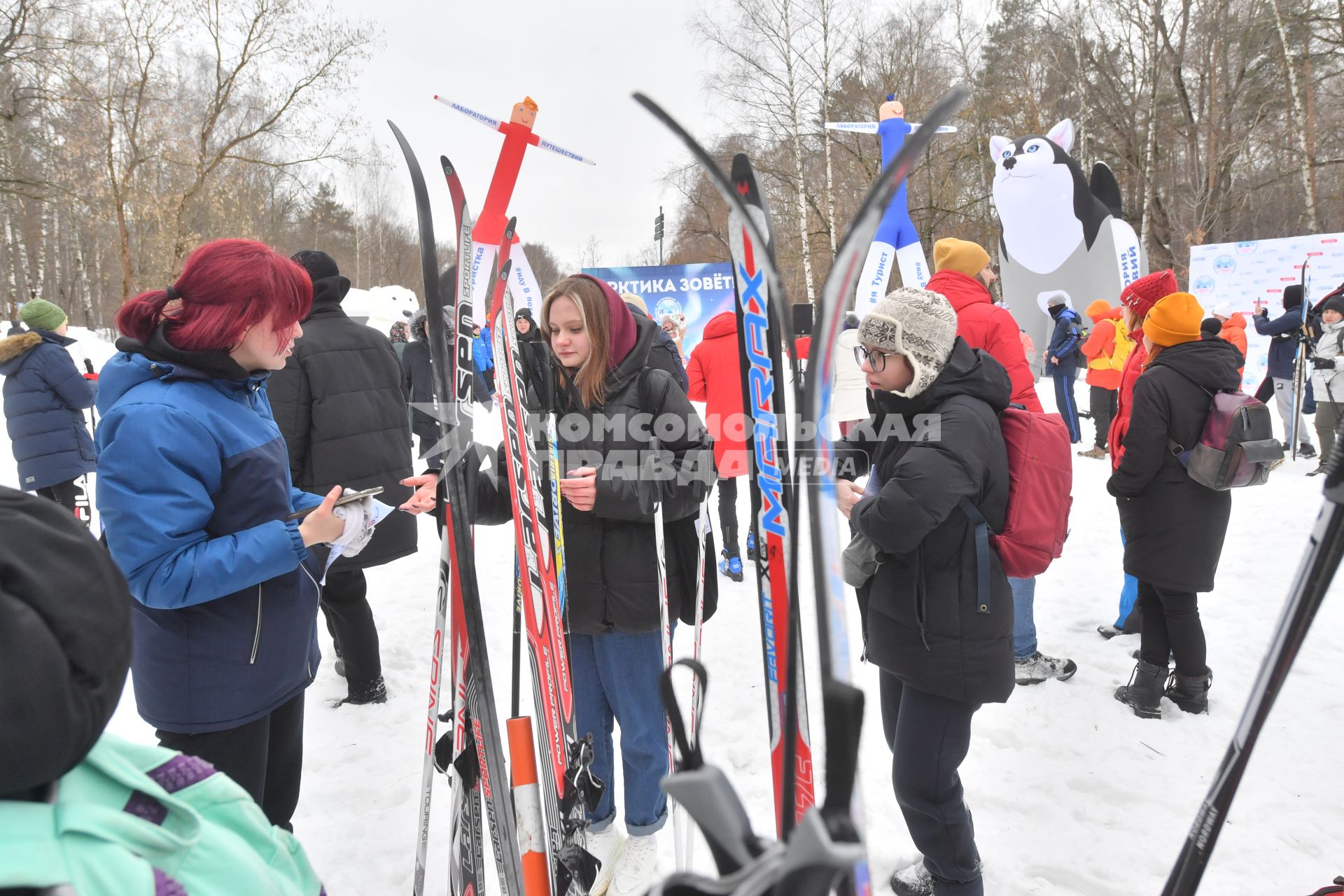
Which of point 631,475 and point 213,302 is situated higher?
point 213,302

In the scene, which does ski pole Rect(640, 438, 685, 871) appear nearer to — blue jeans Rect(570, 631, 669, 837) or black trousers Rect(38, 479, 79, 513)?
blue jeans Rect(570, 631, 669, 837)

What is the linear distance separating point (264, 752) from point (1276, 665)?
1.98 meters

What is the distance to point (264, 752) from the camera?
172cm

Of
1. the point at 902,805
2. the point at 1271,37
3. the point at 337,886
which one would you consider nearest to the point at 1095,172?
the point at 1271,37

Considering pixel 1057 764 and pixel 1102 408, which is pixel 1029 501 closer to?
pixel 1057 764

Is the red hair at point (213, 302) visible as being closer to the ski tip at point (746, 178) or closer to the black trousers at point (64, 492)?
the ski tip at point (746, 178)

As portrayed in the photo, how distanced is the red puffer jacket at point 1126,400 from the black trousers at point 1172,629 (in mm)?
576

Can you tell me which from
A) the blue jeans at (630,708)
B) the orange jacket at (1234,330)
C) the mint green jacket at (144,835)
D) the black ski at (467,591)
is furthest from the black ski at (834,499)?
the orange jacket at (1234,330)

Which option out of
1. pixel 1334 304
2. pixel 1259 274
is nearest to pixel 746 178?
pixel 1334 304

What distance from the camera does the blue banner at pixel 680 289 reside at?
39.2 feet

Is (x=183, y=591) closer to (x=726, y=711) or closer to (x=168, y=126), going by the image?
(x=726, y=711)

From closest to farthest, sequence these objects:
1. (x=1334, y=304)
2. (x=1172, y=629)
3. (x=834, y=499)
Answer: (x=834, y=499) < (x=1172, y=629) < (x=1334, y=304)

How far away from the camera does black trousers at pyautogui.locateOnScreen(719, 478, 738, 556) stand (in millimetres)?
4973

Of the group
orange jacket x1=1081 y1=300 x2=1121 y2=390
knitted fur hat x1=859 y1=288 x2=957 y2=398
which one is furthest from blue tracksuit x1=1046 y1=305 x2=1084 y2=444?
knitted fur hat x1=859 y1=288 x2=957 y2=398
